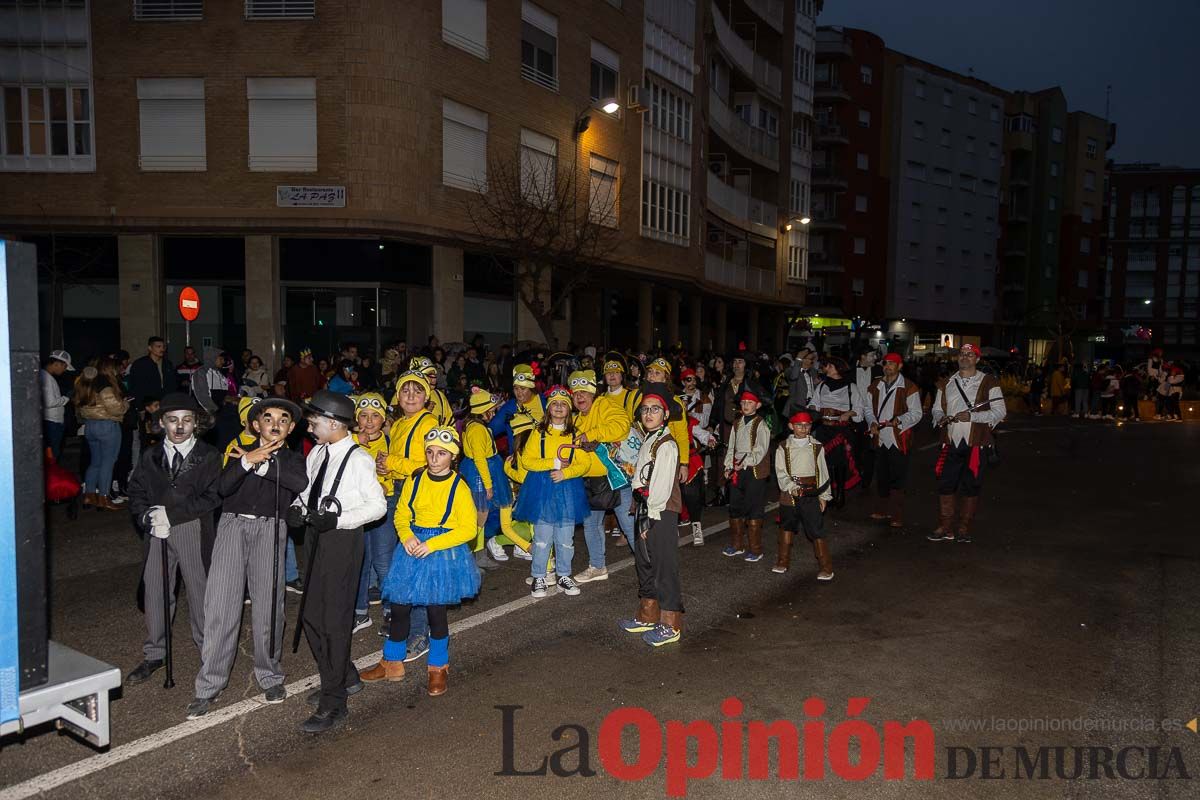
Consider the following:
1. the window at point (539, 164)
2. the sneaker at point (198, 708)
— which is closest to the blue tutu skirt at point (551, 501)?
the sneaker at point (198, 708)

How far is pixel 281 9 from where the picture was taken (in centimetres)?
1916

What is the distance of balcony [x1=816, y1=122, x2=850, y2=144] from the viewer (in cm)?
5481

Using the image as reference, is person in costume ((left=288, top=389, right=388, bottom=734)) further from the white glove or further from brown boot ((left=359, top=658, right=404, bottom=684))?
the white glove

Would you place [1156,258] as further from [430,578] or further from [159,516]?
[159,516]

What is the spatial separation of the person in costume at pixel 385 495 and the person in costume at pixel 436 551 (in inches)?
41.1

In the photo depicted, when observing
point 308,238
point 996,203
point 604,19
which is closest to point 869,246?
point 996,203

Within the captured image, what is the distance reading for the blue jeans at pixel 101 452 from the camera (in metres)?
10.2

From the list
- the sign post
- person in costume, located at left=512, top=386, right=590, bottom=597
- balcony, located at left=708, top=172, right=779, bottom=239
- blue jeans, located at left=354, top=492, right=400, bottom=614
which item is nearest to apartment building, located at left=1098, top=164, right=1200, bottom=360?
balcony, located at left=708, top=172, right=779, bottom=239

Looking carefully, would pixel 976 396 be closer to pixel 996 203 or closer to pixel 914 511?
pixel 914 511

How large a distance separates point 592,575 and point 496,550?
124 cm

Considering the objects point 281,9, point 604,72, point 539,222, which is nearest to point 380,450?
point 539,222

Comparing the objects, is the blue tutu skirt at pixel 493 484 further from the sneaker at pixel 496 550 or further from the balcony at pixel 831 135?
the balcony at pixel 831 135

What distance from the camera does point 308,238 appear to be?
20.1 metres

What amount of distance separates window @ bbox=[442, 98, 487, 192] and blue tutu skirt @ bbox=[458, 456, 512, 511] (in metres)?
14.4
